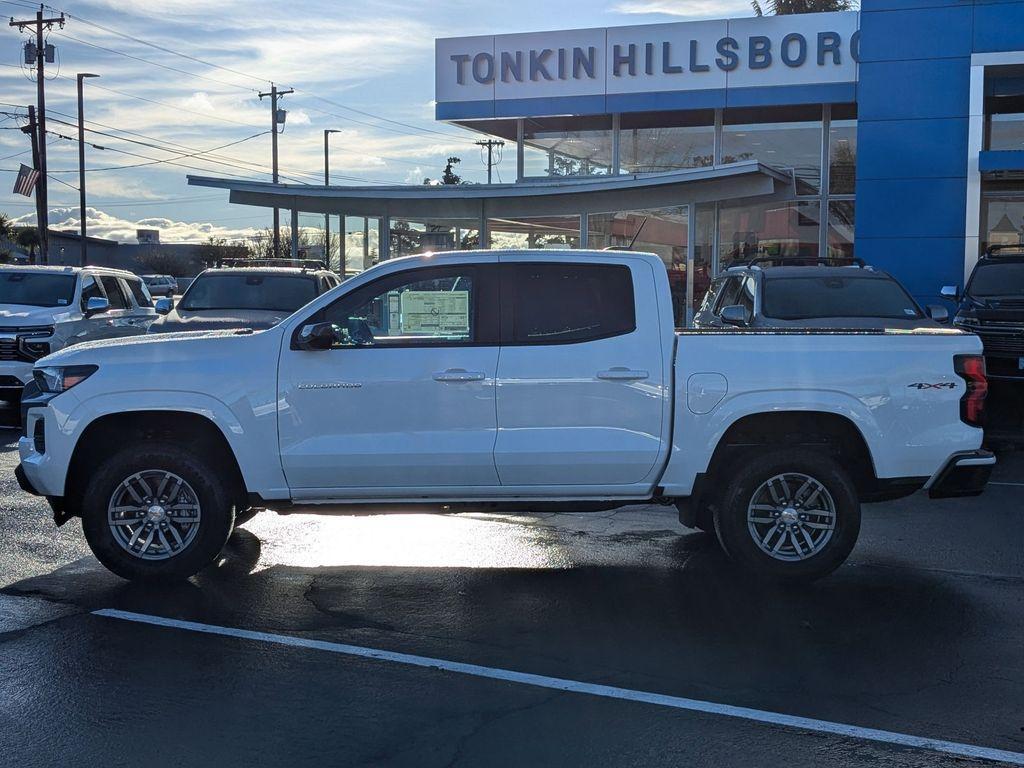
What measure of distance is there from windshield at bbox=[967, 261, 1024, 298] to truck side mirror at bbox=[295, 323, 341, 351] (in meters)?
10.9

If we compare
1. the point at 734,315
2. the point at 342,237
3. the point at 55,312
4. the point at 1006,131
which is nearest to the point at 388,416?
the point at 734,315

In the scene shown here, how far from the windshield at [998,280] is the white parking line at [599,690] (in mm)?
11548

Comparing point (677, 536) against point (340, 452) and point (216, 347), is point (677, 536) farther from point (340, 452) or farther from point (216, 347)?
point (216, 347)

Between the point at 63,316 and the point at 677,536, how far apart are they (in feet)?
32.3

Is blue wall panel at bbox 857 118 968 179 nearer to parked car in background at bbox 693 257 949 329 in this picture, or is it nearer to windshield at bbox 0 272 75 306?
parked car in background at bbox 693 257 949 329

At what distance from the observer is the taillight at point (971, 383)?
6.93 meters

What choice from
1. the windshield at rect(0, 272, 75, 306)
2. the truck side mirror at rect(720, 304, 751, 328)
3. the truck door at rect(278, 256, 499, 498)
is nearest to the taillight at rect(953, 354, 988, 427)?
the truck door at rect(278, 256, 499, 498)

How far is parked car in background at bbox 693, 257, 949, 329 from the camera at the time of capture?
1211 centimetres

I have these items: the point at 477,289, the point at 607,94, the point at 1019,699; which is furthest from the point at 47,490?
the point at 607,94

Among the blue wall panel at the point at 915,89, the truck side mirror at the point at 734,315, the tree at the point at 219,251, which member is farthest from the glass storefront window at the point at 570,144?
the tree at the point at 219,251

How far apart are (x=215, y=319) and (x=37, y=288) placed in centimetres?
344

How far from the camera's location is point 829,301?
41.1 ft

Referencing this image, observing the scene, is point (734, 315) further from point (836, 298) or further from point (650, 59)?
point (650, 59)

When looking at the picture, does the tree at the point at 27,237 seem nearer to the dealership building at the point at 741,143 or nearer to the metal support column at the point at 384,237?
the dealership building at the point at 741,143
